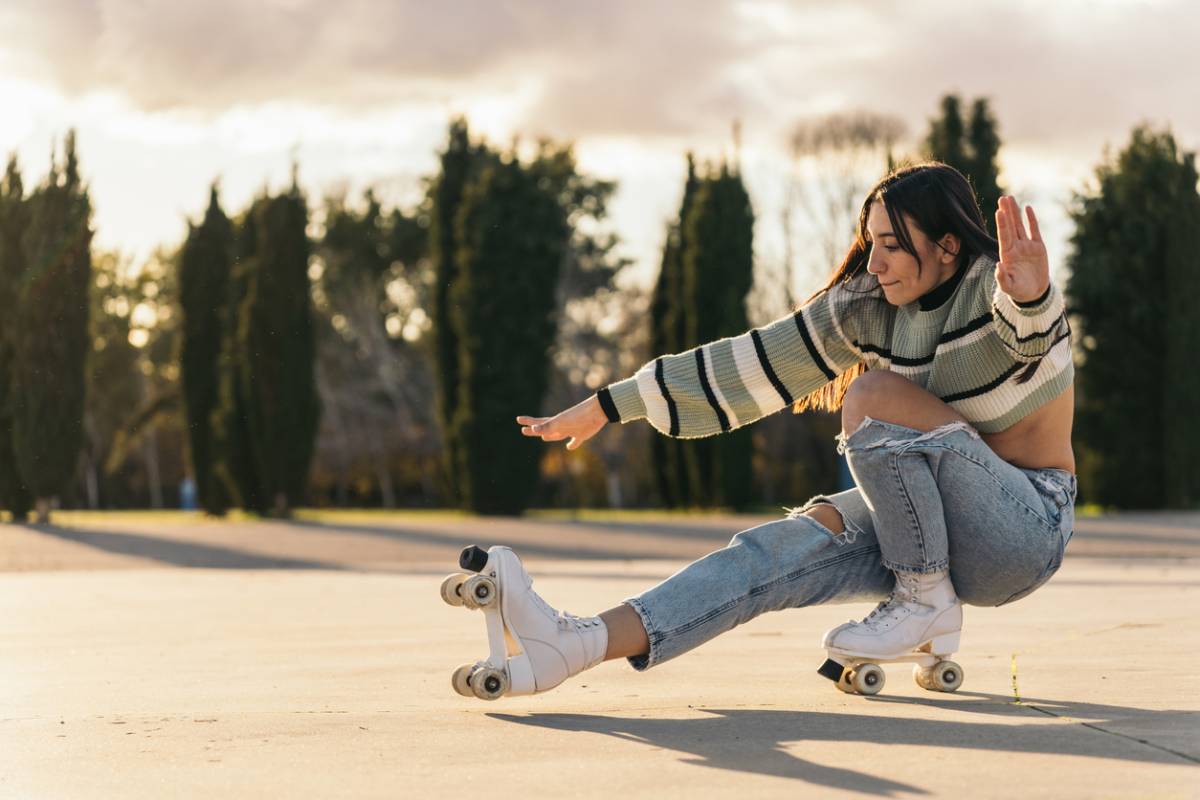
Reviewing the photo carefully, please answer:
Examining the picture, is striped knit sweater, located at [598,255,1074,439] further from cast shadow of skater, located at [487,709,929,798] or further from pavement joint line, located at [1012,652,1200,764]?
cast shadow of skater, located at [487,709,929,798]

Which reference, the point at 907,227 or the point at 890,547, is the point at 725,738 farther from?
the point at 907,227

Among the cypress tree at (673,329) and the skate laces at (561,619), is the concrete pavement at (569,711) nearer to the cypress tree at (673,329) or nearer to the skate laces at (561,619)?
the skate laces at (561,619)

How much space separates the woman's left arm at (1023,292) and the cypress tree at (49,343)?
16893 mm

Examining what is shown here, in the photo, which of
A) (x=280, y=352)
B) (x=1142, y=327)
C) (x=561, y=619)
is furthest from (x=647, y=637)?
(x=1142, y=327)

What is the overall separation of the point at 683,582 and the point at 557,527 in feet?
45.8

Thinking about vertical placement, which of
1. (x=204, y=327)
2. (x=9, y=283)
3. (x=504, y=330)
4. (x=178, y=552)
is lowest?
(x=178, y=552)

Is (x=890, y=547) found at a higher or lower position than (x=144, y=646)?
higher

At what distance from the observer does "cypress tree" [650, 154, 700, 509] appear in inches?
850

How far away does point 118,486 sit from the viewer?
140 feet

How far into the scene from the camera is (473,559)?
2951 mm

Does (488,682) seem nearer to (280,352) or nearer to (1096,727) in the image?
(1096,727)

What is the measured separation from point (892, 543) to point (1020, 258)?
69 cm

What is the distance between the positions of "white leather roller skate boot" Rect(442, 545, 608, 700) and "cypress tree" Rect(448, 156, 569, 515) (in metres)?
17.2

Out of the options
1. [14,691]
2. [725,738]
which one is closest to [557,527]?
[14,691]
